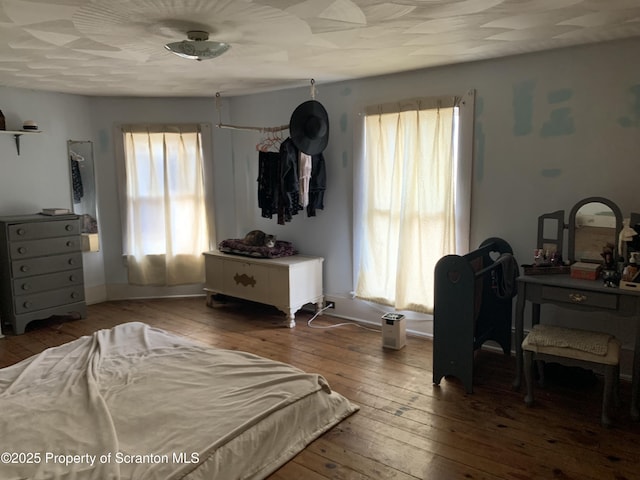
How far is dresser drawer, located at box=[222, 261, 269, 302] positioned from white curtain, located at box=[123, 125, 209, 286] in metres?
0.69

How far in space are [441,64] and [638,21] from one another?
4.35 ft

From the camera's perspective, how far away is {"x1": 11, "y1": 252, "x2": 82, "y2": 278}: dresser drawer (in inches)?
166

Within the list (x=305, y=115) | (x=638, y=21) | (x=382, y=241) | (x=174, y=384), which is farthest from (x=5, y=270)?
(x=638, y=21)

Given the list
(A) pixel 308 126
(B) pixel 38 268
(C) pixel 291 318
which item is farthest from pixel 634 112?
(B) pixel 38 268

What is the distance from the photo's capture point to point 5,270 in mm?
4203

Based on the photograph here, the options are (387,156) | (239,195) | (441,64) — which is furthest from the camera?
(239,195)

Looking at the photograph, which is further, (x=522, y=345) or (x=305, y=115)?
(x=305, y=115)

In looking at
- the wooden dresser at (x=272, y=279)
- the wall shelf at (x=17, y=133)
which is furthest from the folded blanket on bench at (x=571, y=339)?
the wall shelf at (x=17, y=133)

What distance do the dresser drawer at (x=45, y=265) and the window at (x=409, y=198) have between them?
8.78 feet

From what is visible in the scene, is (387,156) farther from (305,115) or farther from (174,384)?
(174,384)

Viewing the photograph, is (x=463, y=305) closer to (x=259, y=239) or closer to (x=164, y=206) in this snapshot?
(x=259, y=239)

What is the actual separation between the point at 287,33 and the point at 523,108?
1770 millimetres

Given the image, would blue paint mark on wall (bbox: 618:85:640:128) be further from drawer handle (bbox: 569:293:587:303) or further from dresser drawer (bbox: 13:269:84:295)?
dresser drawer (bbox: 13:269:84:295)

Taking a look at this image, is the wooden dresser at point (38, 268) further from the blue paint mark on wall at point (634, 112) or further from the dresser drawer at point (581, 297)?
the blue paint mark on wall at point (634, 112)
